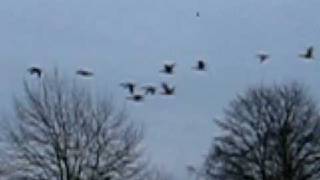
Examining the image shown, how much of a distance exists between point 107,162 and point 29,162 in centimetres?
307

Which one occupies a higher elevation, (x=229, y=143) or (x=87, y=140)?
(x=87, y=140)

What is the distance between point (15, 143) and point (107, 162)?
3.89 meters

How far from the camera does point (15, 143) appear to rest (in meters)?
41.9

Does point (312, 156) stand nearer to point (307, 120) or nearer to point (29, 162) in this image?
point (307, 120)

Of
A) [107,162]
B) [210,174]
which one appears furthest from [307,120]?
[107,162]

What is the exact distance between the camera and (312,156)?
173 feet

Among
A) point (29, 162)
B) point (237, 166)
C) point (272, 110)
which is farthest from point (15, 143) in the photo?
point (272, 110)

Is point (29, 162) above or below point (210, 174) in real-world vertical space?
above

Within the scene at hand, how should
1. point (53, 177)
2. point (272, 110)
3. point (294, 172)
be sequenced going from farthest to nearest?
point (272, 110), point (294, 172), point (53, 177)

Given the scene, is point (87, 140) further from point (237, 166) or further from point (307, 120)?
point (307, 120)

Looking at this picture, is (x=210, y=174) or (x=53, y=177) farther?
(x=210, y=174)

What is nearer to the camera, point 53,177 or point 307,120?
point 53,177

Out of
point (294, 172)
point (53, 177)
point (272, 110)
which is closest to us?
point (53, 177)

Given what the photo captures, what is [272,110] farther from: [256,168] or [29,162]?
[29,162]
